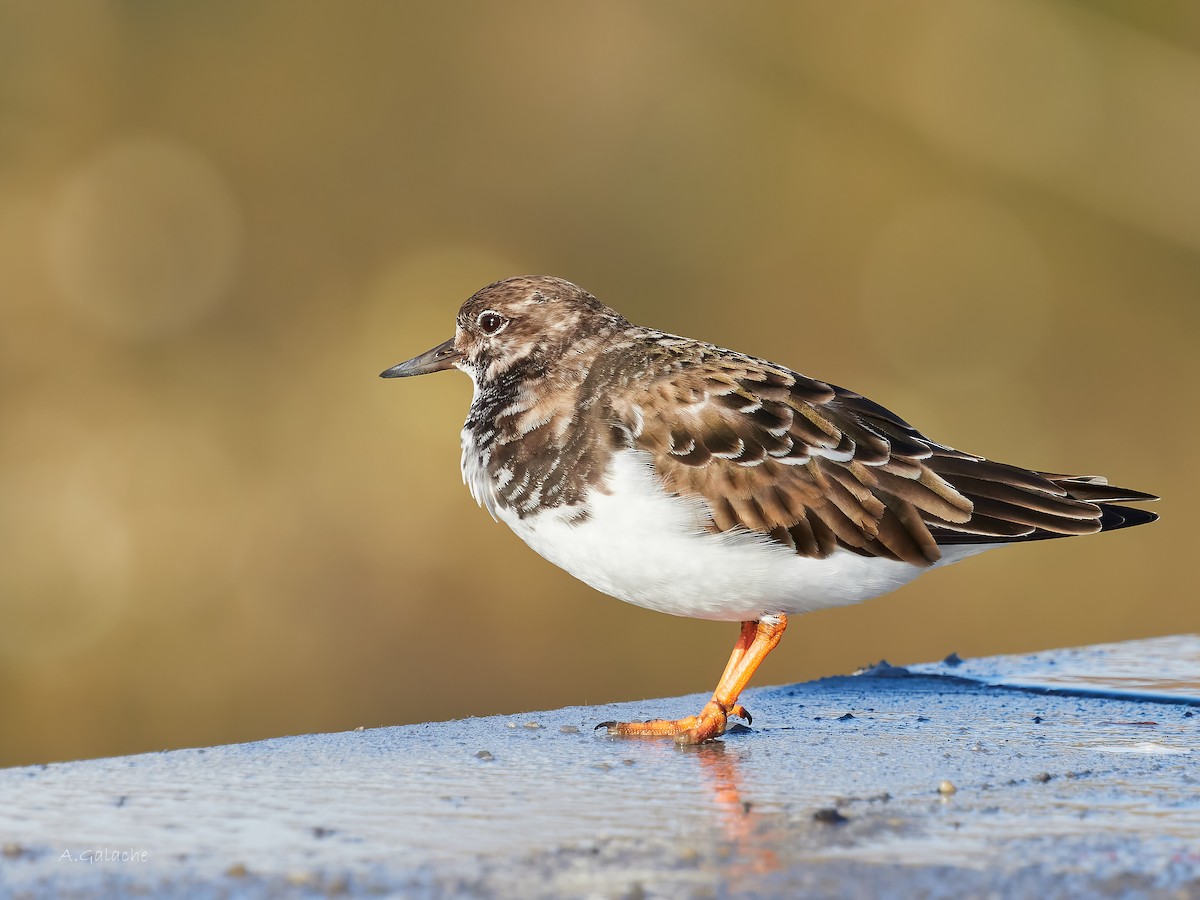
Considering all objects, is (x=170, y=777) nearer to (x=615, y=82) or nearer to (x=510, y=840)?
(x=510, y=840)

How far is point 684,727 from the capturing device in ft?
13.1

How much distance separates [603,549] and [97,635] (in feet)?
31.0

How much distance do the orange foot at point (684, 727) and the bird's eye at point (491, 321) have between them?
1.50 meters

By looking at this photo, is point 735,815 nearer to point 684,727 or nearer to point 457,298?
point 684,727

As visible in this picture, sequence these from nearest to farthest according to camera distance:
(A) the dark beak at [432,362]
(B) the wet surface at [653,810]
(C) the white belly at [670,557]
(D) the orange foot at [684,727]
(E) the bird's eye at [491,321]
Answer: (B) the wet surface at [653,810]
(D) the orange foot at [684,727]
(C) the white belly at [670,557]
(E) the bird's eye at [491,321]
(A) the dark beak at [432,362]

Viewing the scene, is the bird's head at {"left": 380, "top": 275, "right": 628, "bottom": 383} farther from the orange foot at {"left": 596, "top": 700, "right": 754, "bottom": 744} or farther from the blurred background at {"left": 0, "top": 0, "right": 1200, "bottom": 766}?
the blurred background at {"left": 0, "top": 0, "right": 1200, "bottom": 766}

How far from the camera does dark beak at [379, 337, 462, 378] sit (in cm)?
513

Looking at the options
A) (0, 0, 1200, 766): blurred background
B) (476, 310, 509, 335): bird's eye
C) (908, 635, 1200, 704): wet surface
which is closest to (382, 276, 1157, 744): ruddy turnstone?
(476, 310, 509, 335): bird's eye

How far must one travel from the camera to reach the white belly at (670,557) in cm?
400

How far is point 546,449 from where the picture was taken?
13.9ft

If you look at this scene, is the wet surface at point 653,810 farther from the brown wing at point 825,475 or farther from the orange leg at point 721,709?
the brown wing at point 825,475

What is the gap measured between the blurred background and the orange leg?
7997 millimetres

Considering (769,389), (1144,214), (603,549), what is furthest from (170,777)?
(1144,214)

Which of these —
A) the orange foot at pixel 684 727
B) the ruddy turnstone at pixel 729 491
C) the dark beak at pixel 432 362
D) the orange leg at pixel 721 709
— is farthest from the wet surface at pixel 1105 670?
the dark beak at pixel 432 362
